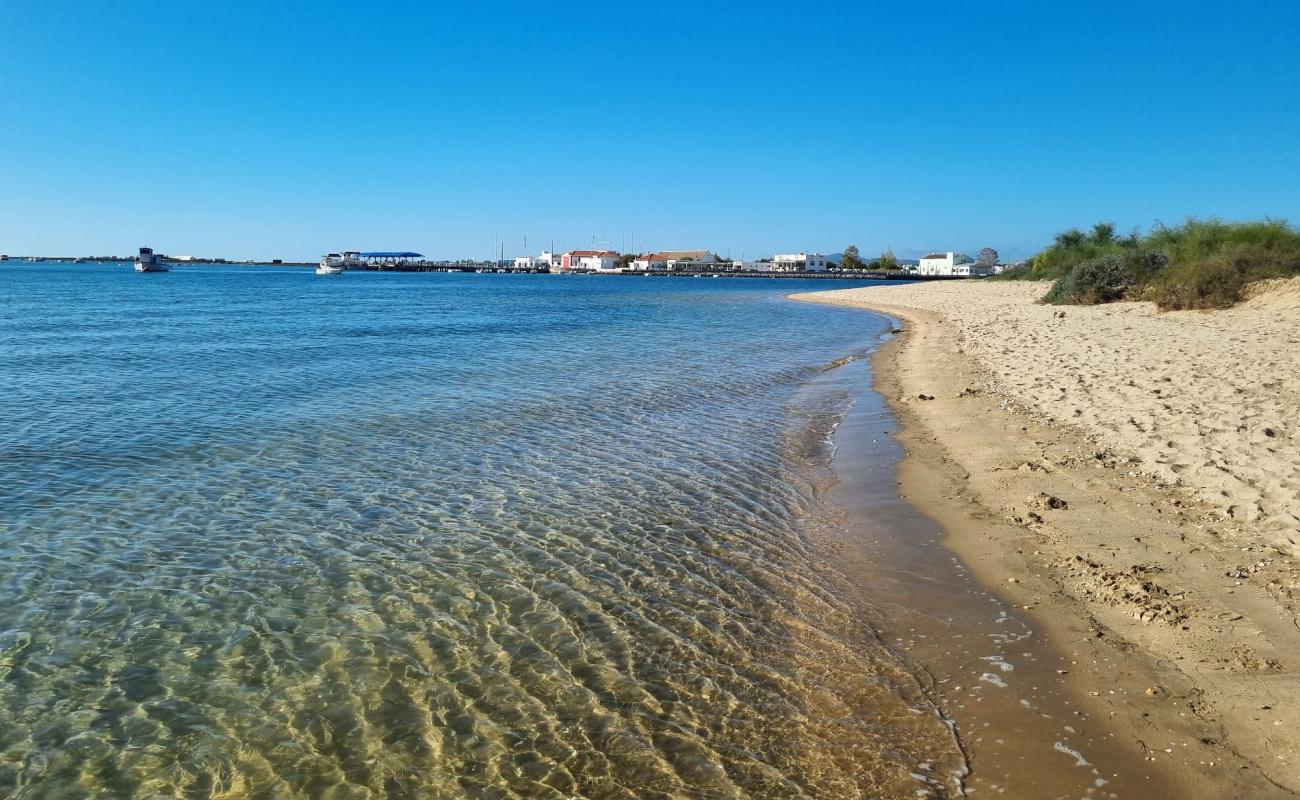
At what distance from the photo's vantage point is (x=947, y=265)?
16388cm

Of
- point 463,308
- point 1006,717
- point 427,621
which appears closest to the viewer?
point 1006,717

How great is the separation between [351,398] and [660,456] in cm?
833

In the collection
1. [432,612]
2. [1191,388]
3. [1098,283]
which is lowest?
[432,612]

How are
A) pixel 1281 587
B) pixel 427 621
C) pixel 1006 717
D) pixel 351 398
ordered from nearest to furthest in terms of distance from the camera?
pixel 1006 717 → pixel 1281 587 → pixel 427 621 → pixel 351 398

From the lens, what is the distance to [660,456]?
11531mm

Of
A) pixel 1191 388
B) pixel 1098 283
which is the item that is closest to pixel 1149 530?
pixel 1191 388

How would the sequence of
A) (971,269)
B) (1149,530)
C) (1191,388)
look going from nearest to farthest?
(1149,530), (1191,388), (971,269)

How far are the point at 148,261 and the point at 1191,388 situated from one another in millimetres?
163997

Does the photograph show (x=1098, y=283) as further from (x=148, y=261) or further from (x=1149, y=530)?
(x=148, y=261)

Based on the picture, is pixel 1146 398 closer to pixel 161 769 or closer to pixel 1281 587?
pixel 1281 587

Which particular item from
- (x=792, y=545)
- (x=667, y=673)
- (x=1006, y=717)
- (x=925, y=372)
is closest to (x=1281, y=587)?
(x=1006, y=717)

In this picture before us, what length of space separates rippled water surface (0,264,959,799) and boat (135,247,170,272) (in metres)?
147

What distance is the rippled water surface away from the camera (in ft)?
14.5

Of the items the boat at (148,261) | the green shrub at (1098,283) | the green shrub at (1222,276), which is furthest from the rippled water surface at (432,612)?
the boat at (148,261)
